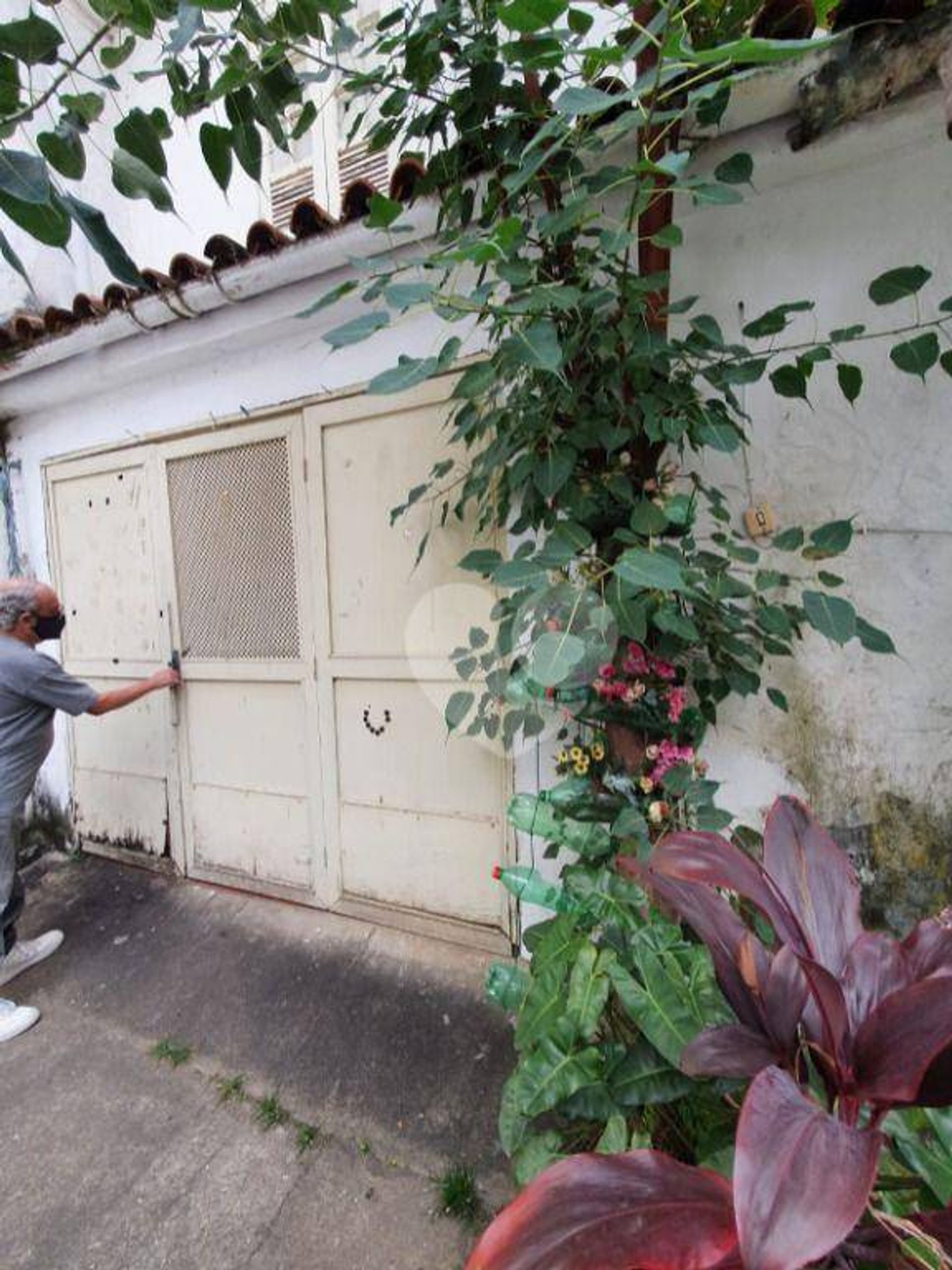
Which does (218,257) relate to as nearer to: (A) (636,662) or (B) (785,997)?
(A) (636,662)

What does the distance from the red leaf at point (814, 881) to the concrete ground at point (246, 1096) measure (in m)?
1.15

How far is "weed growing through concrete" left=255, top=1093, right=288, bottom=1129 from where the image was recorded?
5.16ft

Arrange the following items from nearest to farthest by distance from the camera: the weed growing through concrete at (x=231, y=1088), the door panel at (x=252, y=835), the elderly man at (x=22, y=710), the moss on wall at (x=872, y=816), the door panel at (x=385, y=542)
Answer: the moss on wall at (x=872, y=816), the weed growing through concrete at (x=231, y=1088), the door panel at (x=385, y=542), the elderly man at (x=22, y=710), the door panel at (x=252, y=835)

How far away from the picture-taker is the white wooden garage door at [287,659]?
2.17 m

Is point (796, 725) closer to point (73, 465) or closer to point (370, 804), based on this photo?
point (370, 804)

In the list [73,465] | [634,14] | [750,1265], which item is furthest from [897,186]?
[73,465]

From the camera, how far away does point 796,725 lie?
1676 mm

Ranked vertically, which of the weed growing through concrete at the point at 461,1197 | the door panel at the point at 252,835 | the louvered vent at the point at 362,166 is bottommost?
the weed growing through concrete at the point at 461,1197

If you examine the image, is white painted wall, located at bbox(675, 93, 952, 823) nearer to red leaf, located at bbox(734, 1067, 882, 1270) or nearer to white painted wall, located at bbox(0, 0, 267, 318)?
red leaf, located at bbox(734, 1067, 882, 1270)

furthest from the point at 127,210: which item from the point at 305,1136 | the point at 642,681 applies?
the point at 305,1136

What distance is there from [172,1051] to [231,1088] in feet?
0.98

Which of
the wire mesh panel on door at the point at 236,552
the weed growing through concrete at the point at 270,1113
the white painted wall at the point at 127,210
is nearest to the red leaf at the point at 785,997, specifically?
the weed growing through concrete at the point at 270,1113

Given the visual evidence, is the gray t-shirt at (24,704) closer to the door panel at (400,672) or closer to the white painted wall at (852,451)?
the door panel at (400,672)

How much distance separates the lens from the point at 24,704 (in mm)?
2266
